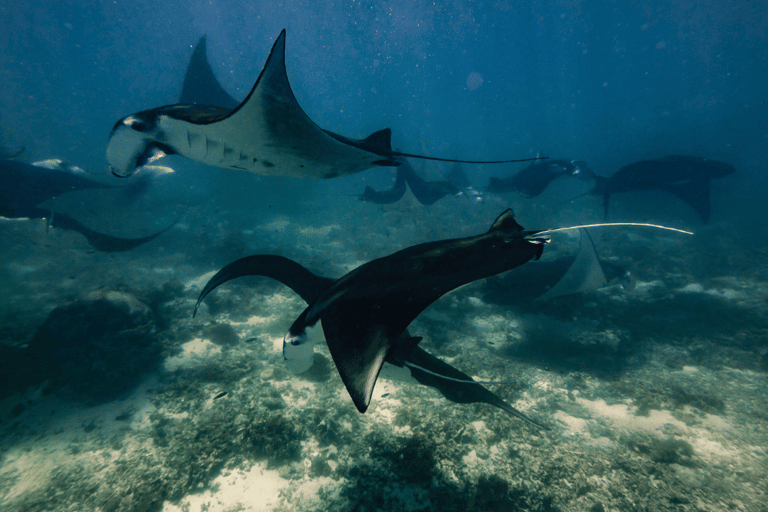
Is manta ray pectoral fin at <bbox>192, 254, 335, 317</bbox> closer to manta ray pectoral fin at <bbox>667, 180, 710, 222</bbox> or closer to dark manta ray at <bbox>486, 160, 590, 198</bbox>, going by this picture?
dark manta ray at <bbox>486, 160, 590, 198</bbox>

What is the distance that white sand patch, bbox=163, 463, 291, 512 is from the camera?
2.84 meters

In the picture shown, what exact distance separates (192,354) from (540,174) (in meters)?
13.6

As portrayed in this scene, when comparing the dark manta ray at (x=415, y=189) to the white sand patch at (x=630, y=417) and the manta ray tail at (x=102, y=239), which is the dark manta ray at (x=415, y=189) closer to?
the manta ray tail at (x=102, y=239)

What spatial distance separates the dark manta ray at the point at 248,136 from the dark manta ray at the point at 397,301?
92cm

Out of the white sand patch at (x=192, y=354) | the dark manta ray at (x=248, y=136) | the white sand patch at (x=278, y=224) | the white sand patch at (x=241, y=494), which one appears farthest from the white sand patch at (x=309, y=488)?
the white sand patch at (x=278, y=224)

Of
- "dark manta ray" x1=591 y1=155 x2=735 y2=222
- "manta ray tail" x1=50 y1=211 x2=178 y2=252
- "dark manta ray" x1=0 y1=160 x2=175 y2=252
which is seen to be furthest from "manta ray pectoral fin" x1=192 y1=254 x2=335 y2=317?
"dark manta ray" x1=591 y1=155 x2=735 y2=222

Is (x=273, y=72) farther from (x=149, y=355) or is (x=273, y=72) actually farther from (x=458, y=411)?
(x=149, y=355)

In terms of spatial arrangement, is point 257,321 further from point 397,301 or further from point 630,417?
point 630,417

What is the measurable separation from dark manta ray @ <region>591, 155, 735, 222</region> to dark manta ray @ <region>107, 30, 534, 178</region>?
1252cm

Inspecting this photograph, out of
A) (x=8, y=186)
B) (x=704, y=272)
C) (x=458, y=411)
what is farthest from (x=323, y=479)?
(x=704, y=272)

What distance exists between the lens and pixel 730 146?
60594 millimetres

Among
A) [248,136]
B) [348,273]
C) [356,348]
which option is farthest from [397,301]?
[248,136]

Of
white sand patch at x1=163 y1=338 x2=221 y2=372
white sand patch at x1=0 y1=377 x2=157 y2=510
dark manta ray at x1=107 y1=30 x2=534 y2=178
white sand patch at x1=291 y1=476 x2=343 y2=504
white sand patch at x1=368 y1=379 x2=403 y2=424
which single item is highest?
dark manta ray at x1=107 y1=30 x2=534 y2=178

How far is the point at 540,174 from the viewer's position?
11.9 metres
